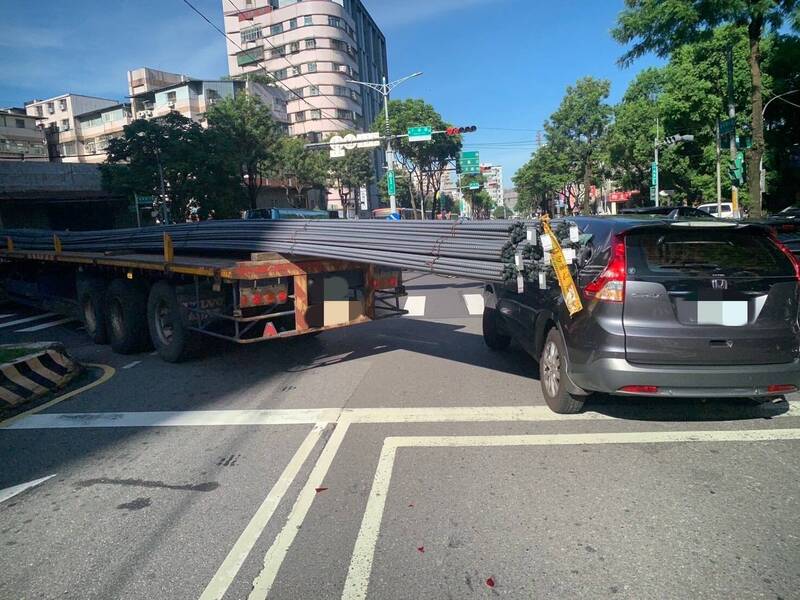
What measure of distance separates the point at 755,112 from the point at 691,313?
1447 centimetres

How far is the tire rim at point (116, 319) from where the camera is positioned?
28.9 ft

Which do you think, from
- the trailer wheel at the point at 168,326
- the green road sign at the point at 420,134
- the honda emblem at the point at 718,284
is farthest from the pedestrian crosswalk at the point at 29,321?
the green road sign at the point at 420,134

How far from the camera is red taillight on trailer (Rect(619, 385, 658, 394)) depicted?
4336 mm

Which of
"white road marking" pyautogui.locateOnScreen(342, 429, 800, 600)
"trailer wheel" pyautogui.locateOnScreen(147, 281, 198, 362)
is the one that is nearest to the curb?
"trailer wheel" pyautogui.locateOnScreen(147, 281, 198, 362)

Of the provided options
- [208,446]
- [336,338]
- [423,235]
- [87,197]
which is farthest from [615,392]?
[87,197]

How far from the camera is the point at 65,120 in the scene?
7256 cm

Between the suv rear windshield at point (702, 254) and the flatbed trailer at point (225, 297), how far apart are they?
3.82m

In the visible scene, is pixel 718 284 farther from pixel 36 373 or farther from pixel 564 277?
pixel 36 373

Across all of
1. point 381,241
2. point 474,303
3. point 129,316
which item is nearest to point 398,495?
point 381,241

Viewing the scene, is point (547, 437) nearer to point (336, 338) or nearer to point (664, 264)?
point (664, 264)

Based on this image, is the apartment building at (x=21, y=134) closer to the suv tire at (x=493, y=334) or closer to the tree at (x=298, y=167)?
the tree at (x=298, y=167)

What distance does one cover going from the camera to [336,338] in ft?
31.0

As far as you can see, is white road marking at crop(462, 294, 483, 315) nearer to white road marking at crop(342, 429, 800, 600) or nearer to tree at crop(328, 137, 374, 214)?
white road marking at crop(342, 429, 800, 600)

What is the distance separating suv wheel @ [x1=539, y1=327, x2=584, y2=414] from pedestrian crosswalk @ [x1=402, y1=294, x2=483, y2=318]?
531 cm
